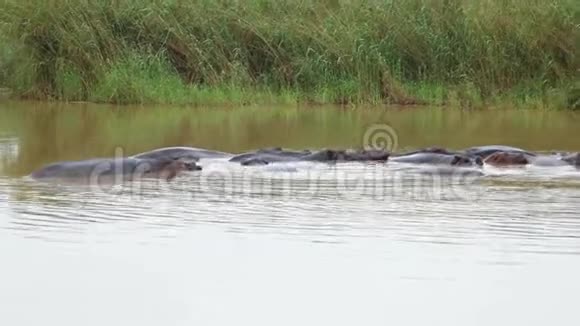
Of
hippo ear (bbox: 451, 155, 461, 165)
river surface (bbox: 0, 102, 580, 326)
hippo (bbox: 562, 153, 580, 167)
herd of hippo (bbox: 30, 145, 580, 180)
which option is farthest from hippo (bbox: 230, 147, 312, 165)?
hippo (bbox: 562, 153, 580, 167)

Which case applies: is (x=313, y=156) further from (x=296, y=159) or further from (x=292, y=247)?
(x=292, y=247)

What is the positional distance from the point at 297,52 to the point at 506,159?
7.61 m

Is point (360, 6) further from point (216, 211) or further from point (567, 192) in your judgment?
point (216, 211)

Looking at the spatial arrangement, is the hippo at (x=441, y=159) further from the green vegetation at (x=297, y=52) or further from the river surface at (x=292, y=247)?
the green vegetation at (x=297, y=52)

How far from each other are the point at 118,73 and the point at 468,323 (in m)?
13.3

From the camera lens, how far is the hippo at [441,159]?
11.2m

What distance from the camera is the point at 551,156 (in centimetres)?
1178

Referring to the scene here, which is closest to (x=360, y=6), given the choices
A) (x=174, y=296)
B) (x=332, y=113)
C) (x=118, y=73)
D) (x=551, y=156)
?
(x=332, y=113)

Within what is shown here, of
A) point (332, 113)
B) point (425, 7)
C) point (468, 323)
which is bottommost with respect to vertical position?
point (468, 323)

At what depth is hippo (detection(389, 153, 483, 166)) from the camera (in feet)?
36.7

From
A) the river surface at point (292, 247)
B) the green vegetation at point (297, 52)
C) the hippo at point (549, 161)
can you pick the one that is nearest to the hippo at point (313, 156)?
the river surface at point (292, 247)

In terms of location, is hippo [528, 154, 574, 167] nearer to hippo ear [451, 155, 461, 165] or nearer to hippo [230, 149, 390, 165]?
hippo ear [451, 155, 461, 165]

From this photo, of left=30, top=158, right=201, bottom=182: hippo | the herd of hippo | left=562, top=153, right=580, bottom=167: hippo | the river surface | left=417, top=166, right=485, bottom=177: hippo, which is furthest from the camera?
left=562, top=153, right=580, bottom=167: hippo

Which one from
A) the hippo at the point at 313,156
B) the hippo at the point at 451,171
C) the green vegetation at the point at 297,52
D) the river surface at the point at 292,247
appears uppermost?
the green vegetation at the point at 297,52
